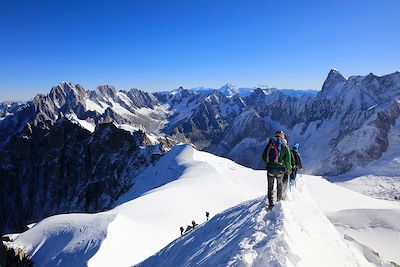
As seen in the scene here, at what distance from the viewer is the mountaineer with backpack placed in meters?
13.8

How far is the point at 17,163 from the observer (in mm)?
144875

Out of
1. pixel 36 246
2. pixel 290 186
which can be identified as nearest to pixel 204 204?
pixel 36 246

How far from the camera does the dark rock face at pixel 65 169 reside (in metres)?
105

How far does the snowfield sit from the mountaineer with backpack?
2.34 ft

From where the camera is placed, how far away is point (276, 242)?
35.4 feet

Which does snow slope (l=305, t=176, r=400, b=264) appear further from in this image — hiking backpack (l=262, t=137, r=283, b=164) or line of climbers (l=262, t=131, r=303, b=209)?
hiking backpack (l=262, t=137, r=283, b=164)

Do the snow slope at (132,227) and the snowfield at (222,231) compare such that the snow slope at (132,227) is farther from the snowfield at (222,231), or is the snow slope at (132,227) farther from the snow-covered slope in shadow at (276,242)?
the snow-covered slope in shadow at (276,242)

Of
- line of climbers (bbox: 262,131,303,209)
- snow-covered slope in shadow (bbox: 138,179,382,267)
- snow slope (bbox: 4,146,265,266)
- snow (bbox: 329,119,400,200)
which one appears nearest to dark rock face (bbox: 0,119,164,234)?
snow slope (bbox: 4,146,265,266)

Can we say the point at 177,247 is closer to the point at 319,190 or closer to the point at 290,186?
the point at 290,186

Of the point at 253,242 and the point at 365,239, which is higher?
the point at 253,242

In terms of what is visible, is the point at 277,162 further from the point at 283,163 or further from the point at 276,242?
the point at 276,242

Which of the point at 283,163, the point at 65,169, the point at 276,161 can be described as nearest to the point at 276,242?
the point at 276,161

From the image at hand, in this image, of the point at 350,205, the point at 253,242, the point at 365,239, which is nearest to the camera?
the point at 253,242

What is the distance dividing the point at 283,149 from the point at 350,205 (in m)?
44.2
